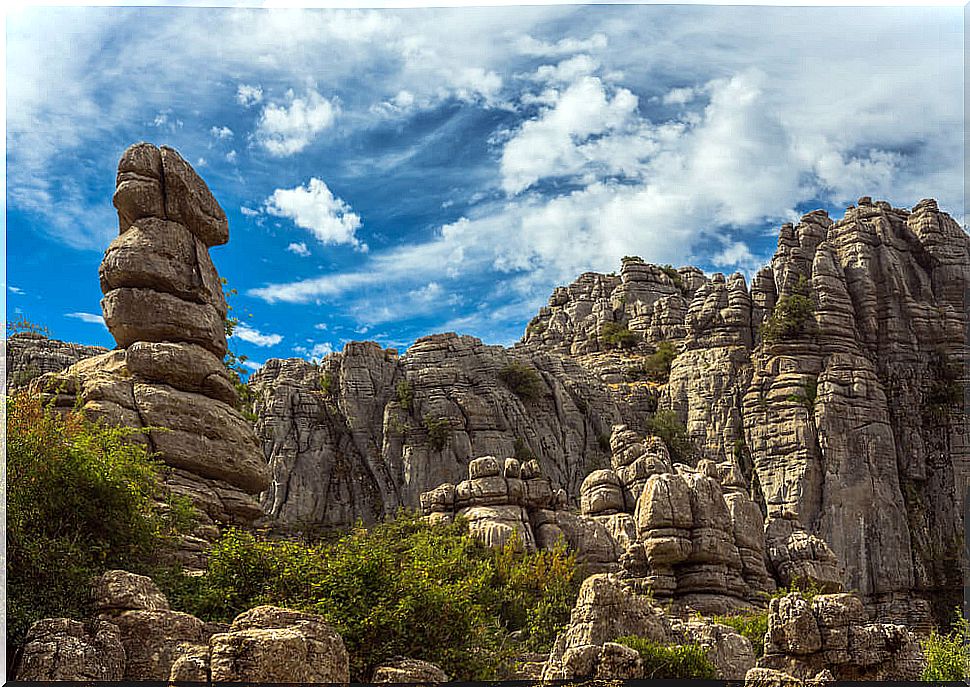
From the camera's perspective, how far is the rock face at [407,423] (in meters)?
33.1

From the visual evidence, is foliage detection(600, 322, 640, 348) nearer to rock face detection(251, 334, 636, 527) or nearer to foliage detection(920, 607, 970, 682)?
rock face detection(251, 334, 636, 527)

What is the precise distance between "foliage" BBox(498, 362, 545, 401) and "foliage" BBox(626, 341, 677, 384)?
227 inches

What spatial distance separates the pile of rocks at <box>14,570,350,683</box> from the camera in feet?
19.3

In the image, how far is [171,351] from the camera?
12.8 meters

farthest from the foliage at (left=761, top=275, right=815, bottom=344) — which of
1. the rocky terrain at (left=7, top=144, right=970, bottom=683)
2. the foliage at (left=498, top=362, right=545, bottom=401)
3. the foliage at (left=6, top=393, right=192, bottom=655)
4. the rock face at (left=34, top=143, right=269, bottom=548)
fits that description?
the foliage at (left=6, top=393, right=192, bottom=655)

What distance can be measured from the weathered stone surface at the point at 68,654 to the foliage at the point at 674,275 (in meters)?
45.2

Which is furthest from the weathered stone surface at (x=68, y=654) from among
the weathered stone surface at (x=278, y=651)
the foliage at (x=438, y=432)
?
the foliage at (x=438, y=432)

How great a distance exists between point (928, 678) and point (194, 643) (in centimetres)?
612

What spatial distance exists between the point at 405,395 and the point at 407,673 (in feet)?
90.3

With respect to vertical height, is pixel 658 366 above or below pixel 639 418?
above

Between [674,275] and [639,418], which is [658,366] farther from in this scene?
[674,275]

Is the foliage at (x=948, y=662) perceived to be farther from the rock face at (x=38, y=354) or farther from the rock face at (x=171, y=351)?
the rock face at (x=38, y=354)

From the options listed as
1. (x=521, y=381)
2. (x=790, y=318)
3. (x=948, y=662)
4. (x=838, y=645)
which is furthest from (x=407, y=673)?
(x=790, y=318)

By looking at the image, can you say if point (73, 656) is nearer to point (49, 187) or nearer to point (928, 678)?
point (928, 678)
